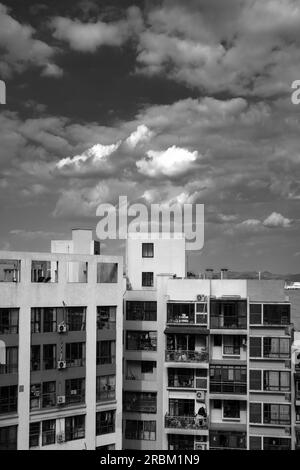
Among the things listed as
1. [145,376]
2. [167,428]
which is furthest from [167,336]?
[167,428]

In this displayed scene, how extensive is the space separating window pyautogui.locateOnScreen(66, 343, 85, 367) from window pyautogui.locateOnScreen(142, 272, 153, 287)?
505 inches

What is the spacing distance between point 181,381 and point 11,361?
12.3 metres

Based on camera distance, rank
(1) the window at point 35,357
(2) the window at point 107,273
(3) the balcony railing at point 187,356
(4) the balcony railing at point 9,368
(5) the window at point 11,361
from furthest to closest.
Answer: (2) the window at point 107,273, (3) the balcony railing at point 187,356, (1) the window at point 35,357, (5) the window at point 11,361, (4) the balcony railing at point 9,368

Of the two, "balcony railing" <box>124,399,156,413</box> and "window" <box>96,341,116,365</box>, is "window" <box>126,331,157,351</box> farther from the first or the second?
"window" <box>96,341,116,365</box>

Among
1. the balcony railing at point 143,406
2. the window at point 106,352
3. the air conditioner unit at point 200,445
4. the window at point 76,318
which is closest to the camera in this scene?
the window at point 76,318

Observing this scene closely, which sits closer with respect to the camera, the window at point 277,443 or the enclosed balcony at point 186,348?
the window at point 277,443

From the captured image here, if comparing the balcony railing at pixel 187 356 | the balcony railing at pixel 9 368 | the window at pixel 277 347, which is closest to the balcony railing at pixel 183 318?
the balcony railing at pixel 187 356

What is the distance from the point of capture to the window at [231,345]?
37938 millimetres

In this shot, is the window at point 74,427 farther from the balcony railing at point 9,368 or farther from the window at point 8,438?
the balcony railing at point 9,368

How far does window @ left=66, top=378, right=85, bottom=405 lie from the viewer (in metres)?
32.8

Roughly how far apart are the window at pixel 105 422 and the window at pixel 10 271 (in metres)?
9.40

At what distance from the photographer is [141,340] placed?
130 ft

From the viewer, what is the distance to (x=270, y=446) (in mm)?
36312
